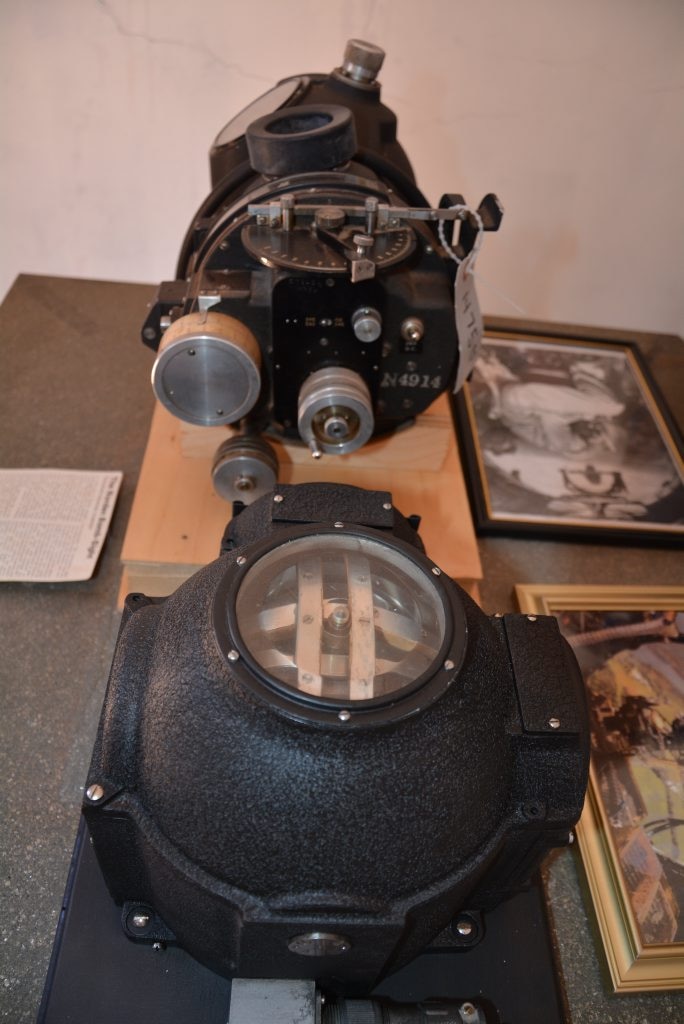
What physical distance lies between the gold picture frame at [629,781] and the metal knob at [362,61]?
2.46ft

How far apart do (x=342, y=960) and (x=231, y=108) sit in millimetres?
1416

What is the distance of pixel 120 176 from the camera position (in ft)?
5.18

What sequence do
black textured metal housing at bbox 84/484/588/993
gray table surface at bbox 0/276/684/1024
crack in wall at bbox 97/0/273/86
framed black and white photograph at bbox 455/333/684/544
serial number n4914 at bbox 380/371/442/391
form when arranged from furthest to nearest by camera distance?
1. crack in wall at bbox 97/0/273/86
2. framed black and white photograph at bbox 455/333/684/544
3. serial number n4914 at bbox 380/371/442/391
4. gray table surface at bbox 0/276/684/1024
5. black textured metal housing at bbox 84/484/588/993

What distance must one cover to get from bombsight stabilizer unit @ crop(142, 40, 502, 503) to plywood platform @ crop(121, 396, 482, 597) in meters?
0.08

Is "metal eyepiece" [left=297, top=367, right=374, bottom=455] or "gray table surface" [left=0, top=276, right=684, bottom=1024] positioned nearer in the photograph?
"gray table surface" [left=0, top=276, right=684, bottom=1024]

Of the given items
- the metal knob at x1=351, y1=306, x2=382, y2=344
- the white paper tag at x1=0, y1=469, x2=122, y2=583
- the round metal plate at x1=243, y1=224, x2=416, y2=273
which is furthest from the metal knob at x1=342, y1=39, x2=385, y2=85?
the white paper tag at x1=0, y1=469, x2=122, y2=583

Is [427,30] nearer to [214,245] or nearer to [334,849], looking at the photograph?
[214,245]

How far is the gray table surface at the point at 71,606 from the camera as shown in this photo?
2.66 feet

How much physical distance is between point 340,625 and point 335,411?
0.40 meters

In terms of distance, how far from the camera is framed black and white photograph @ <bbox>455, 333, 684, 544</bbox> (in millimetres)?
1258

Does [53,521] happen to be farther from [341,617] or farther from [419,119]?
[419,119]

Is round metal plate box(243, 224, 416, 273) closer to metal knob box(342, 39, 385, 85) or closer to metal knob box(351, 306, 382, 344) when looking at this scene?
metal knob box(351, 306, 382, 344)

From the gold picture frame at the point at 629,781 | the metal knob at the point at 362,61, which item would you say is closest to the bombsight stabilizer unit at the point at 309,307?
the metal knob at the point at 362,61

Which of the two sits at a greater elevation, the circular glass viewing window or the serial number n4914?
the circular glass viewing window
